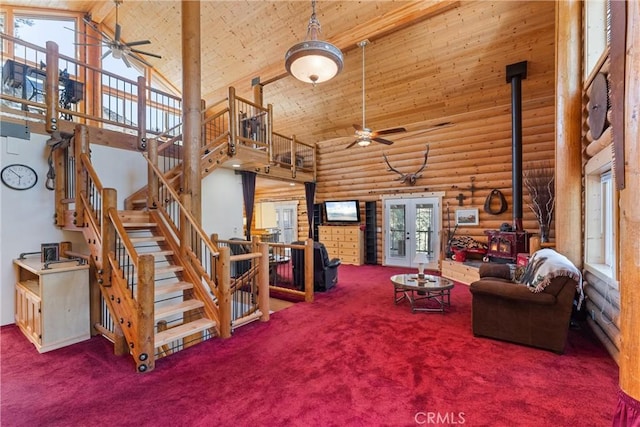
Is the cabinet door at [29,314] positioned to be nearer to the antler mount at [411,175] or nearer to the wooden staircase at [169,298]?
the wooden staircase at [169,298]

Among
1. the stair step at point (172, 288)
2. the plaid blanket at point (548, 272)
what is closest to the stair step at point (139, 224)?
the stair step at point (172, 288)

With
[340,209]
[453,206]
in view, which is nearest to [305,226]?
[340,209]

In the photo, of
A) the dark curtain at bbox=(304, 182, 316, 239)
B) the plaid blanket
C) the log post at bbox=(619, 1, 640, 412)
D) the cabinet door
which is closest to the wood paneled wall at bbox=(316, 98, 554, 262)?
the dark curtain at bbox=(304, 182, 316, 239)

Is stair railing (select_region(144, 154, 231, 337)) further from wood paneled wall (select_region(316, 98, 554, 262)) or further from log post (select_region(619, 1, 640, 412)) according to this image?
wood paneled wall (select_region(316, 98, 554, 262))

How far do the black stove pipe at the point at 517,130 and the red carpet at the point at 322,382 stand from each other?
276 cm

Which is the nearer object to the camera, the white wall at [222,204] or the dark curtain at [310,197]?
the white wall at [222,204]

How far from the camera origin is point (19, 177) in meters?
3.98

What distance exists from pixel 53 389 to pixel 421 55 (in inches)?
289

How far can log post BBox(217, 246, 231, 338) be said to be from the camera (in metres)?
3.41

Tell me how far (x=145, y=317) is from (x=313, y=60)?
2.73 m

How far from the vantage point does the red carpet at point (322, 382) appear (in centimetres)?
208

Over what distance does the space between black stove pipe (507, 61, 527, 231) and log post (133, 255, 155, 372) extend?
20.2ft

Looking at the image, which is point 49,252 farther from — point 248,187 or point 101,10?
point 101,10

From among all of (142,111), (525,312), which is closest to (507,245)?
(525,312)
